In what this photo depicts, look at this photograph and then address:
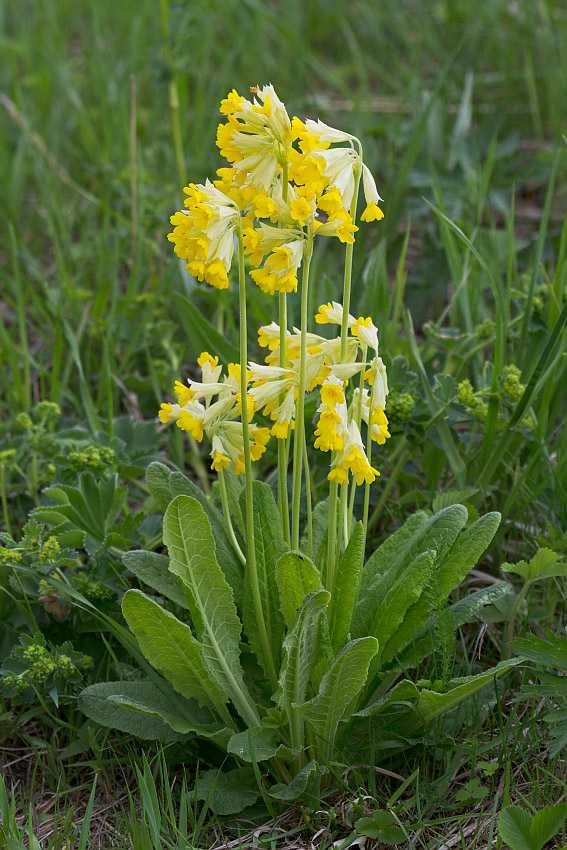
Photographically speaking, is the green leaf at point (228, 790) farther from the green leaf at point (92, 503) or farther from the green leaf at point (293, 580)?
the green leaf at point (92, 503)

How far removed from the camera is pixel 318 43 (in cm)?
558

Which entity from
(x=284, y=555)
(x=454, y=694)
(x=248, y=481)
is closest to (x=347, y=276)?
(x=248, y=481)

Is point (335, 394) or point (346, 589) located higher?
point (335, 394)

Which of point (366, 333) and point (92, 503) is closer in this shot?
point (366, 333)

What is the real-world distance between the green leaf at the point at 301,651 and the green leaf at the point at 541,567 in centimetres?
50

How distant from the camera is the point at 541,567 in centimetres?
194

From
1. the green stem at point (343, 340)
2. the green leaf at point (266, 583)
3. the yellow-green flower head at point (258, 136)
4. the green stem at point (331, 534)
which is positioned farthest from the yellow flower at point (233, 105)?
the green leaf at point (266, 583)

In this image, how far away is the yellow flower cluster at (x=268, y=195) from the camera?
1.49 meters

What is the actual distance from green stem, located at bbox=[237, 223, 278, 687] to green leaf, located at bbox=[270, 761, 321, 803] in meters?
0.22

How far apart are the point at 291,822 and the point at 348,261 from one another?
1.24 m

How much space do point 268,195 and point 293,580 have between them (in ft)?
2.65

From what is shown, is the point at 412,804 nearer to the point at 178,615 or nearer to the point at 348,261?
the point at 178,615

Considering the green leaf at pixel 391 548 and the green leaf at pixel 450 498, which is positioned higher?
the green leaf at pixel 450 498

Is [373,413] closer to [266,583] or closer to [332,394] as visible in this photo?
[332,394]
